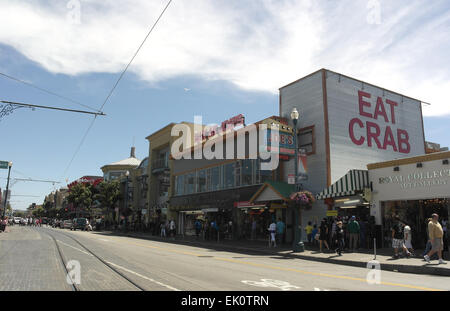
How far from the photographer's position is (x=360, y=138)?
78.7 feet

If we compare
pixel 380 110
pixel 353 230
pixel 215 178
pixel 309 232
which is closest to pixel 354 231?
pixel 353 230

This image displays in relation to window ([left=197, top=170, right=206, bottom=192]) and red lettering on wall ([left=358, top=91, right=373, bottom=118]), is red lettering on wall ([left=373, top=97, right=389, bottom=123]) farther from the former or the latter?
window ([left=197, top=170, right=206, bottom=192])

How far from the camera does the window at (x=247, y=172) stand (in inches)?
1061

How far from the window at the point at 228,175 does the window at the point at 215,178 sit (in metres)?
0.93

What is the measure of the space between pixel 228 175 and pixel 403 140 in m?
13.4

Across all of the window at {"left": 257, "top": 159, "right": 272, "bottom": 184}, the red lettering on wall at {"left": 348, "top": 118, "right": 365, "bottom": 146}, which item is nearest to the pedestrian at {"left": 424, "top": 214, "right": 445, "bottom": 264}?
the red lettering on wall at {"left": 348, "top": 118, "right": 365, "bottom": 146}

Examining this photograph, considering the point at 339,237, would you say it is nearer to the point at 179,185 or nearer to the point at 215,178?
the point at 215,178

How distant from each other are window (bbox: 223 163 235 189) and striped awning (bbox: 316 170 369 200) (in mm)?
10516

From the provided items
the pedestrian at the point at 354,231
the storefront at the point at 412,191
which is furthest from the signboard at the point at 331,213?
the pedestrian at the point at 354,231

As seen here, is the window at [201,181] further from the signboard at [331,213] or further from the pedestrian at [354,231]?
the pedestrian at [354,231]

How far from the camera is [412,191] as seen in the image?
17.6 metres

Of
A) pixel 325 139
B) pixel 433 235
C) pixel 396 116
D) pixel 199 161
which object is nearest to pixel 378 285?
pixel 433 235
